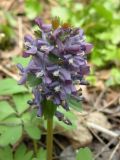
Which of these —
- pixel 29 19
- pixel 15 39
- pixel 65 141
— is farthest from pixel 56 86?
pixel 29 19

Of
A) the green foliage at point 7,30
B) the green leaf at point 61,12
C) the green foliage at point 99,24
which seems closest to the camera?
the green foliage at point 99,24

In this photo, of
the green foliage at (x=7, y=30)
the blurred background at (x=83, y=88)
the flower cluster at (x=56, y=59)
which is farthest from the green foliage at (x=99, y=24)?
the flower cluster at (x=56, y=59)

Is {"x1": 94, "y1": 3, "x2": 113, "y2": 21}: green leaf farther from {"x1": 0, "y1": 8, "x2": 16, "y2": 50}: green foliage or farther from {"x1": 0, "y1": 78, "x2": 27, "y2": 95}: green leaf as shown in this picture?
{"x1": 0, "y1": 78, "x2": 27, "y2": 95}: green leaf

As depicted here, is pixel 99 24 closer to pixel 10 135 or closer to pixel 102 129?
pixel 102 129

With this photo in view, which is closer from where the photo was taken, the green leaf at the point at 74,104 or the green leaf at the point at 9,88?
the green leaf at the point at 74,104

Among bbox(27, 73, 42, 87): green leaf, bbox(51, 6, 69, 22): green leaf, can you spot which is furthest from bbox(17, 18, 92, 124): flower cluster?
bbox(51, 6, 69, 22): green leaf

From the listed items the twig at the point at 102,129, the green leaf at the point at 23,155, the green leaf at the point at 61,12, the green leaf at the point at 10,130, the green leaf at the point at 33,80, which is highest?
the green leaf at the point at 61,12

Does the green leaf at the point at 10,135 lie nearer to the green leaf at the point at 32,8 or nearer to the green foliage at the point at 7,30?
the green foliage at the point at 7,30

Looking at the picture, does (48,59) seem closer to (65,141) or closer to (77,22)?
(65,141)
